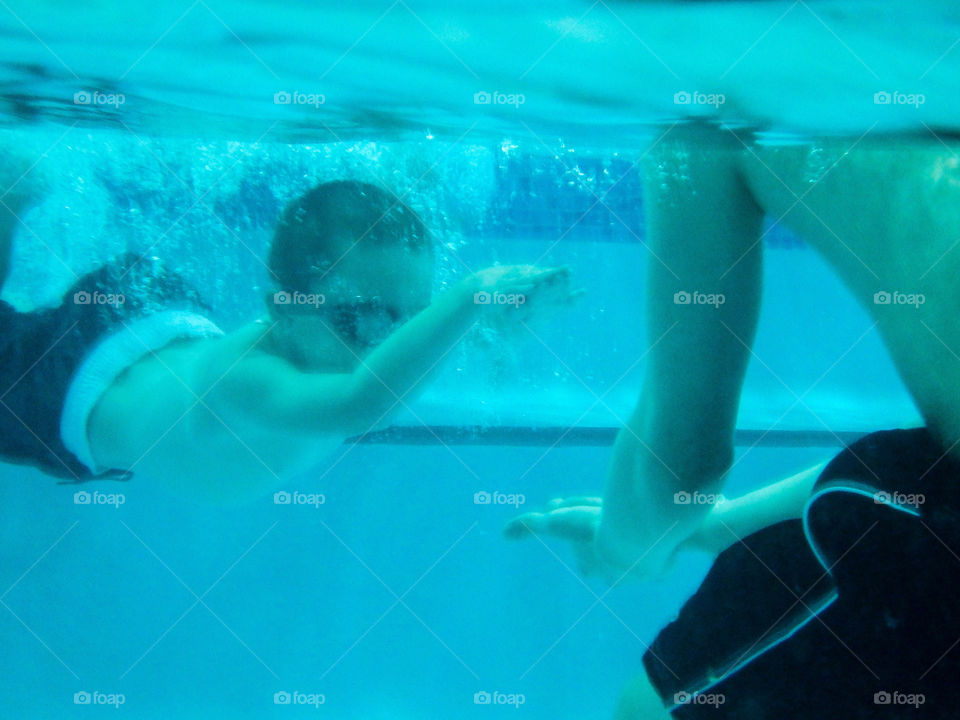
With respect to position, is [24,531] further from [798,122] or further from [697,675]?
[798,122]

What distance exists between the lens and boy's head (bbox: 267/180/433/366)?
7.43ft

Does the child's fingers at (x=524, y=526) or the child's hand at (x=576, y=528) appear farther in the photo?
the child's fingers at (x=524, y=526)

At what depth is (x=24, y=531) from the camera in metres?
4.49

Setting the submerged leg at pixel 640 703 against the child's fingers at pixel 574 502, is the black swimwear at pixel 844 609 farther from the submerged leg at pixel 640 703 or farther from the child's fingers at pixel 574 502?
the child's fingers at pixel 574 502

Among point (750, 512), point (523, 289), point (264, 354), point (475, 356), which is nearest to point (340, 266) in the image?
point (264, 354)

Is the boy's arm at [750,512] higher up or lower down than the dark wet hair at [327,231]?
lower down

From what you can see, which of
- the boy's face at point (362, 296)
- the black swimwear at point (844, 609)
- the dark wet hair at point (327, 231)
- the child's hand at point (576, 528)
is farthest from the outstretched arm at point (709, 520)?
the dark wet hair at point (327, 231)

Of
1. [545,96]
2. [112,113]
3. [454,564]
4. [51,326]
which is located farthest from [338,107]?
[454,564]

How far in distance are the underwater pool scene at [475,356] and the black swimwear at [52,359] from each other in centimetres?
1

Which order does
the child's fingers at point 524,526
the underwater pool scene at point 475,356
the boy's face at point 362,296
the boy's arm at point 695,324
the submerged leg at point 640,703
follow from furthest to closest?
the child's fingers at point 524,526, the boy's face at point 362,296, the submerged leg at point 640,703, the boy's arm at point 695,324, the underwater pool scene at point 475,356

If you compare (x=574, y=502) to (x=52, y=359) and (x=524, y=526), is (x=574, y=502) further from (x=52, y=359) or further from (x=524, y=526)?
(x=52, y=359)

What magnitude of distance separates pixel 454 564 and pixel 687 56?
413cm

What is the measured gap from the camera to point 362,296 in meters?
2.37

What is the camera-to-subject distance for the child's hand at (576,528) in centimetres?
217
